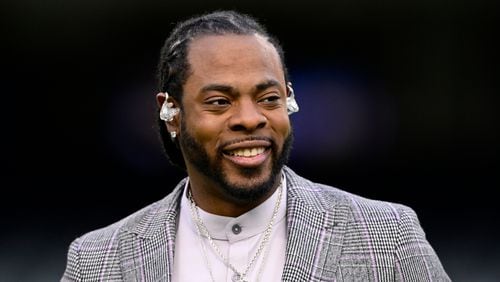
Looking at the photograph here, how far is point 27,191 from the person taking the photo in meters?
6.39

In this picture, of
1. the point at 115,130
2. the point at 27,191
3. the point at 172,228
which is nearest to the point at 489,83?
the point at 115,130

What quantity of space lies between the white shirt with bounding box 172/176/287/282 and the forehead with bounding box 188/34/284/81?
41 cm

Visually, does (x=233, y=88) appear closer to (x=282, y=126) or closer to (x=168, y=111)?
(x=282, y=126)

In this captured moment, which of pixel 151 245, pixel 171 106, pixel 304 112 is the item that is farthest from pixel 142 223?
pixel 304 112

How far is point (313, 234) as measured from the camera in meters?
2.97

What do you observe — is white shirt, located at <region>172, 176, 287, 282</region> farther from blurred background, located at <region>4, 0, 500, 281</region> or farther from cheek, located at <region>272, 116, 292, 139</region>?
blurred background, located at <region>4, 0, 500, 281</region>

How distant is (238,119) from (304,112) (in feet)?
11.2

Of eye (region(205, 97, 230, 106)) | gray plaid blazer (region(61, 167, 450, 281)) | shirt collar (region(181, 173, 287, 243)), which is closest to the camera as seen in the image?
gray plaid blazer (region(61, 167, 450, 281))

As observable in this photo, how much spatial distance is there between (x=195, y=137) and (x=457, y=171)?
353 cm

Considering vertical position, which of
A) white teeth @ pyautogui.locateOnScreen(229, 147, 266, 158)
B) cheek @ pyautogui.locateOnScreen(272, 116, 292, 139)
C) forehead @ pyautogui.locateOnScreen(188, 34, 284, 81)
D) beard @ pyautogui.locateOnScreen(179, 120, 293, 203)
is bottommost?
beard @ pyautogui.locateOnScreen(179, 120, 293, 203)

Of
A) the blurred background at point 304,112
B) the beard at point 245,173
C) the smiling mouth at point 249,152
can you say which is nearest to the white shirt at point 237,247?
the beard at point 245,173

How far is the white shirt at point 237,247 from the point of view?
303 centimetres

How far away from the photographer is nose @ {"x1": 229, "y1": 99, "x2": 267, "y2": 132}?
2879mm

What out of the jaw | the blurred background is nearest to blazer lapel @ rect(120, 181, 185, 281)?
the jaw
